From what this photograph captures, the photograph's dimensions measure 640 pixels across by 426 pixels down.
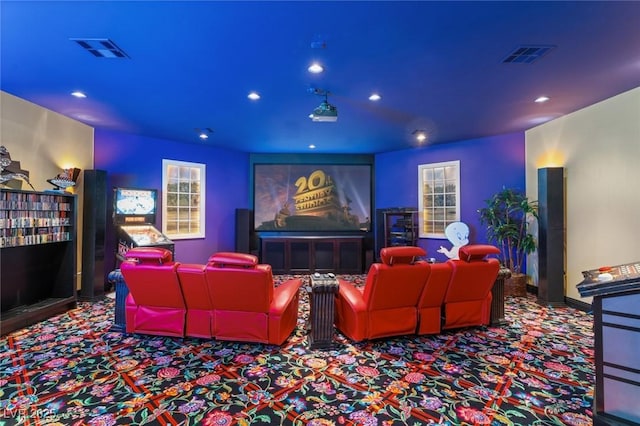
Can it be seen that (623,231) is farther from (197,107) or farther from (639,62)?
(197,107)

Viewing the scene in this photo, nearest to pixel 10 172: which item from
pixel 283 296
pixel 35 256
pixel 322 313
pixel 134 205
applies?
pixel 35 256

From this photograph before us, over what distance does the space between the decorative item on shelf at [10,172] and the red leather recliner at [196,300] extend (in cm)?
269

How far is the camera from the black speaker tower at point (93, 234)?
16.1ft

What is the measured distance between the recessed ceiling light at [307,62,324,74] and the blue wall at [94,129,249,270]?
15.3 ft

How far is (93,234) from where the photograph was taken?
492 cm

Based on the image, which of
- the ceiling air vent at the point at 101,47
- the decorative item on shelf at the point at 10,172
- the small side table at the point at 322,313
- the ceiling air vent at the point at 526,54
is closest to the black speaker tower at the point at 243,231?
the decorative item on shelf at the point at 10,172

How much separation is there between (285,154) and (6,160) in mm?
5095

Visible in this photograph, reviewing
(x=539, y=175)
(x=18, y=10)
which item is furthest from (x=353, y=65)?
(x=539, y=175)

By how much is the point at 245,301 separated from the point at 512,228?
489 centimetres

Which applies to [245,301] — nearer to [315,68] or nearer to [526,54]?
[315,68]

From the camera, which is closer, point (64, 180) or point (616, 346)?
point (616, 346)

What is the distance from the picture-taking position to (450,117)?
15.9 ft

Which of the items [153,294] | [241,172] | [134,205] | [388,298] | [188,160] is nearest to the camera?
[388,298]

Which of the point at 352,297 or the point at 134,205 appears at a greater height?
the point at 134,205
